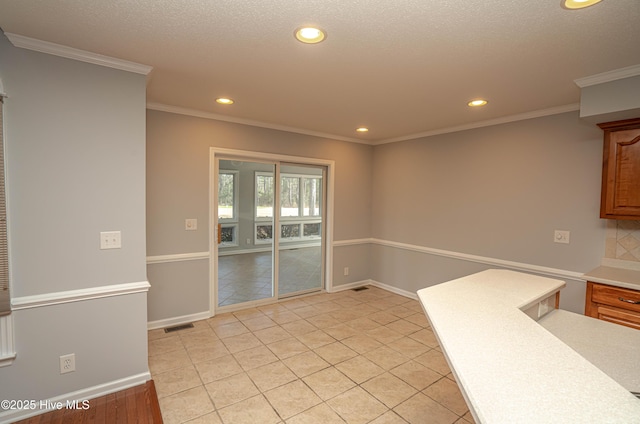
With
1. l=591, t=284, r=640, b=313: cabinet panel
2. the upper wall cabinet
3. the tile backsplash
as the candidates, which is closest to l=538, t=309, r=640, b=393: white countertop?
l=591, t=284, r=640, b=313: cabinet panel

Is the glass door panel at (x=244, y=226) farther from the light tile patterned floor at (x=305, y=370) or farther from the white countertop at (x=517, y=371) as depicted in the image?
the white countertop at (x=517, y=371)

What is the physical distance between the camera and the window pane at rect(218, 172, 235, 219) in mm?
3887

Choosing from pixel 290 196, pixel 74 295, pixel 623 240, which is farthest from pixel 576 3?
pixel 290 196

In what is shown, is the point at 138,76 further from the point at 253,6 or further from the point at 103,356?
the point at 103,356

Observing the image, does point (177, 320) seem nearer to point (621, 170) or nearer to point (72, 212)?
point (72, 212)

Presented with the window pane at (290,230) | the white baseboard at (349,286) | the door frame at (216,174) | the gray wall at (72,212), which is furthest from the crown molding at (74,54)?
the white baseboard at (349,286)

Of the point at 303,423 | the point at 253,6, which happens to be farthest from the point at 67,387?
the point at 253,6

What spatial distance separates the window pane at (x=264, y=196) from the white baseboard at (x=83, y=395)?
7.68 ft

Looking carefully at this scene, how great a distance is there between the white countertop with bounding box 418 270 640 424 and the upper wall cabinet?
1.78 meters

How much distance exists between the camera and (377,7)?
1530 mm

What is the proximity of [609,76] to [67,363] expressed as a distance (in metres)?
4.54

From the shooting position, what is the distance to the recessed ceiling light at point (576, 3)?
1444 mm

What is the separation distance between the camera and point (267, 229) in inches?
171

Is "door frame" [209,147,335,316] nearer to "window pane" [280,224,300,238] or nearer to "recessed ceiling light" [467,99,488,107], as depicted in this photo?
"window pane" [280,224,300,238]
